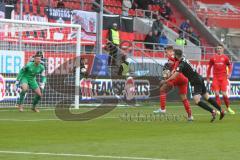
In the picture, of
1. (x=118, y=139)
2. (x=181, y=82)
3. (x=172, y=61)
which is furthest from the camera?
(x=172, y=61)

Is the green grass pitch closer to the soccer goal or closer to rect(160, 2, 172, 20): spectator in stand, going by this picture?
the soccer goal

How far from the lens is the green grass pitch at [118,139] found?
446 inches

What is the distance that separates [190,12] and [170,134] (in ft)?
102

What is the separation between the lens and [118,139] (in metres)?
14.1

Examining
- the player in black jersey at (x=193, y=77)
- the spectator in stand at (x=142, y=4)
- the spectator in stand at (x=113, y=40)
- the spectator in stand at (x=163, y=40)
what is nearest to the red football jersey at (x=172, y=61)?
the player in black jersey at (x=193, y=77)

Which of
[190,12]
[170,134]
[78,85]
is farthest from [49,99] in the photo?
[190,12]

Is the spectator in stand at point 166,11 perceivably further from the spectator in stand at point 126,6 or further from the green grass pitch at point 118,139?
the green grass pitch at point 118,139

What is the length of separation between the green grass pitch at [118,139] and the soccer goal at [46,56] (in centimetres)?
535

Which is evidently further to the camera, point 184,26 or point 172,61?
point 184,26

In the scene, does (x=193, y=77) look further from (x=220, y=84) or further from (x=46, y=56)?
(x=46, y=56)

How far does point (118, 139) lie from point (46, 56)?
537 inches

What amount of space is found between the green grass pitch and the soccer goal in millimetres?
5353

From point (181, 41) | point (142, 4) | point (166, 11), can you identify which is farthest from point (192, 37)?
point (142, 4)

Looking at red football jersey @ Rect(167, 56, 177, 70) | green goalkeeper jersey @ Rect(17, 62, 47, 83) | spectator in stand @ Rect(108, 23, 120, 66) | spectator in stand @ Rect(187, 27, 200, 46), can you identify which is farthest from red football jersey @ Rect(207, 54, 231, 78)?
spectator in stand @ Rect(187, 27, 200, 46)
